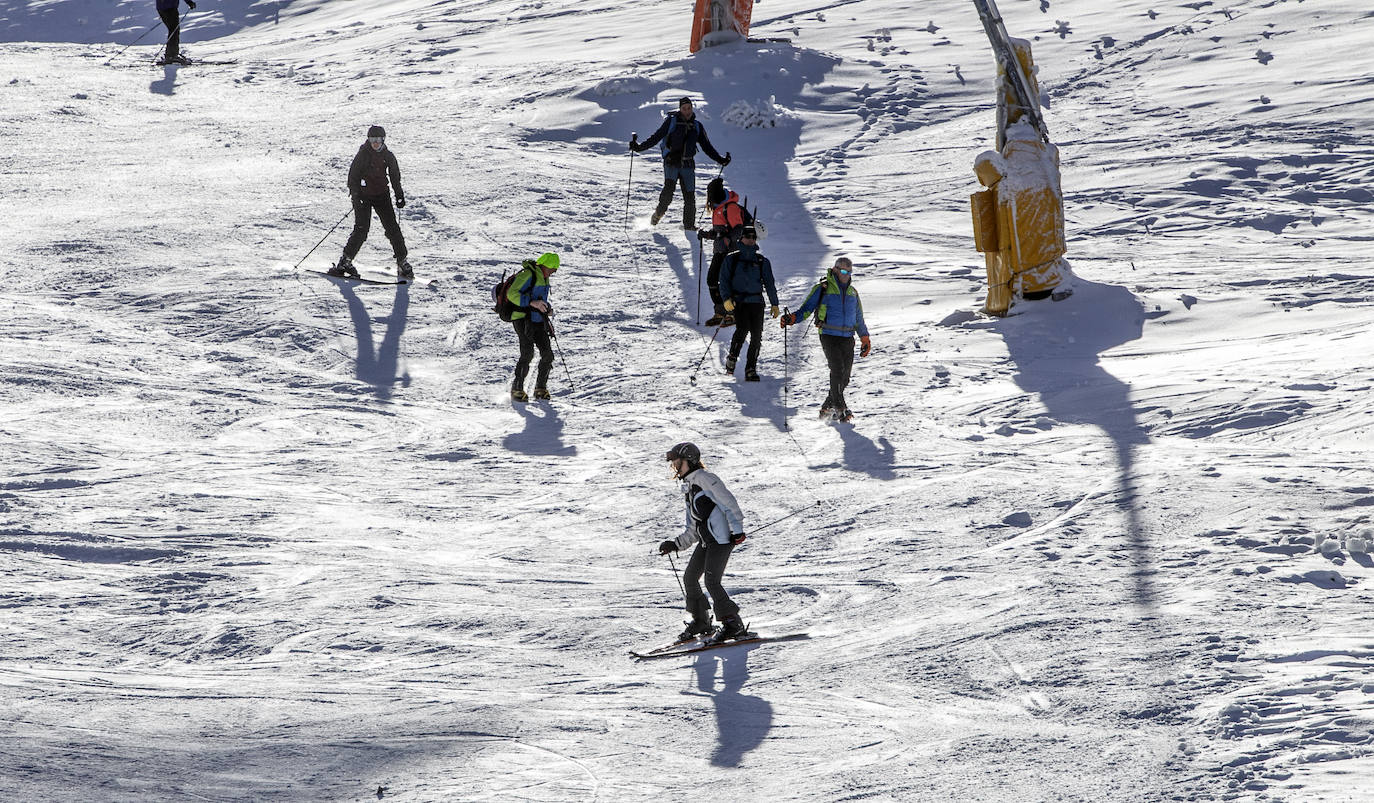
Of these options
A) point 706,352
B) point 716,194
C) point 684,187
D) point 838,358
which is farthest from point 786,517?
point 684,187

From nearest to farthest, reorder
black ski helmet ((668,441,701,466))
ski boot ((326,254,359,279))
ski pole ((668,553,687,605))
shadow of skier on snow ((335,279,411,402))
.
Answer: black ski helmet ((668,441,701,466)) < ski pole ((668,553,687,605)) < shadow of skier on snow ((335,279,411,402)) < ski boot ((326,254,359,279))

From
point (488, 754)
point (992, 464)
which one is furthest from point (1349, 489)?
point (488, 754)

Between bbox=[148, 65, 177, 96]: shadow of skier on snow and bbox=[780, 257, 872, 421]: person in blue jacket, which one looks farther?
bbox=[148, 65, 177, 96]: shadow of skier on snow

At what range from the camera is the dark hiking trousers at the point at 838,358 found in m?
11.7

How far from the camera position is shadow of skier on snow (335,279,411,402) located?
43.0 feet

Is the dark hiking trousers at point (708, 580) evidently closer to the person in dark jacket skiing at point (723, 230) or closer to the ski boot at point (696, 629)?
the ski boot at point (696, 629)

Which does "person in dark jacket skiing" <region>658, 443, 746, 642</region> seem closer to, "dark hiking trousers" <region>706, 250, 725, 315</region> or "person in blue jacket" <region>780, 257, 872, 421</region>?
"person in blue jacket" <region>780, 257, 872, 421</region>

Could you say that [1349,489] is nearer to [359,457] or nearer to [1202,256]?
[1202,256]

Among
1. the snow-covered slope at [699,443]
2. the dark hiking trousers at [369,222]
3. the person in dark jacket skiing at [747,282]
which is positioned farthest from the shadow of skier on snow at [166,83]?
the person in dark jacket skiing at [747,282]

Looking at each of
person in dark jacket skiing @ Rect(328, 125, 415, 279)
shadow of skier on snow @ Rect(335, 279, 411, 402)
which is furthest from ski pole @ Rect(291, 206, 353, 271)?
person in dark jacket skiing @ Rect(328, 125, 415, 279)

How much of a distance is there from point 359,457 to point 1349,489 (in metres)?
7.31

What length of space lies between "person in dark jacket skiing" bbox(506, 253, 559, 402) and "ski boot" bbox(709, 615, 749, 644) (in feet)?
15.5

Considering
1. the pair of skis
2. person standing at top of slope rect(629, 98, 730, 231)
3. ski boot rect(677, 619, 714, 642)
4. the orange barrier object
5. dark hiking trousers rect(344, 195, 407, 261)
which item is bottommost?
the pair of skis

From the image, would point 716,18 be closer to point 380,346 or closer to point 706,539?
point 380,346
